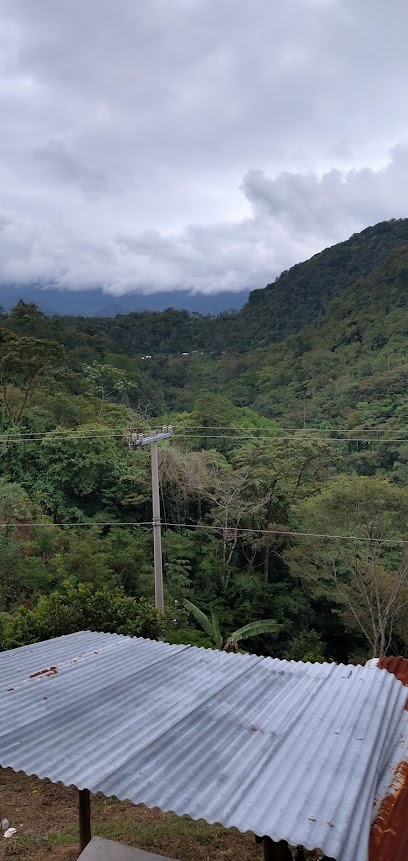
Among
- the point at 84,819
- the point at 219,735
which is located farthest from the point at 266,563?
the point at 219,735

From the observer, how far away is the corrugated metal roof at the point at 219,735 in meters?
2.70

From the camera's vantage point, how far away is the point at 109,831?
4.62 meters

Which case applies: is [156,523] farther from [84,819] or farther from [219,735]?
[219,735]

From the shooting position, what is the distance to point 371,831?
2.78m

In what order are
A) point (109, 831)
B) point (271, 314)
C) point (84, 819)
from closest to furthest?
point (84, 819) < point (109, 831) < point (271, 314)

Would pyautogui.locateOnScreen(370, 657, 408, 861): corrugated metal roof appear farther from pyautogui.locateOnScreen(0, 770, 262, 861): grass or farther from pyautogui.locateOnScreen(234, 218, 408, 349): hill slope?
pyautogui.locateOnScreen(234, 218, 408, 349): hill slope

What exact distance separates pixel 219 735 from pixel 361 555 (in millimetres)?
13571

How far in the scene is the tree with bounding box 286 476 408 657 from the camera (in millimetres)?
15164

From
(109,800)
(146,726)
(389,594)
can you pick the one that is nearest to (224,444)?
(389,594)

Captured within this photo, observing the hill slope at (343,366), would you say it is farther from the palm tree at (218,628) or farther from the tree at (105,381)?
the palm tree at (218,628)

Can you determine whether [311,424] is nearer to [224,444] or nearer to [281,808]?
[224,444]

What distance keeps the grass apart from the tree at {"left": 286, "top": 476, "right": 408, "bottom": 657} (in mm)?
10118

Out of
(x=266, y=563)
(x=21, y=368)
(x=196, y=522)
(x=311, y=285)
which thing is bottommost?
(x=266, y=563)

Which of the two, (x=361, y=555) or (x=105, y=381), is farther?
(x=105, y=381)
